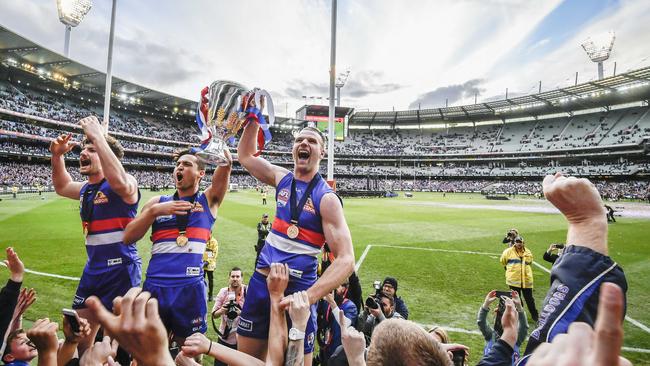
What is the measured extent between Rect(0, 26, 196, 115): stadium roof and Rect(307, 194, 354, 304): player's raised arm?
5407cm

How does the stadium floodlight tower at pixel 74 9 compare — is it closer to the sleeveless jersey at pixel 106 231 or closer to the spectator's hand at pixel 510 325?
the sleeveless jersey at pixel 106 231

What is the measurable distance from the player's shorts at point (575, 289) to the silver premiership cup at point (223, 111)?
2.77 meters

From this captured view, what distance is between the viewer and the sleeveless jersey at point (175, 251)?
280 cm

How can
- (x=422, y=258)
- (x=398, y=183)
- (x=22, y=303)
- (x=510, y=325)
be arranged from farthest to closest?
(x=398, y=183), (x=422, y=258), (x=22, y=303), (x=510, y=325)

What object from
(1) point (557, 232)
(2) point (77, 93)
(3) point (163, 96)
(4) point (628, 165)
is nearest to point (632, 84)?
(4) point (628, 165)

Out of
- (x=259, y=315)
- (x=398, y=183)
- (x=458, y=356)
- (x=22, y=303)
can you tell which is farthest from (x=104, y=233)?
(x=398, y=183)

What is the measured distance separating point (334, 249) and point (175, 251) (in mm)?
1554

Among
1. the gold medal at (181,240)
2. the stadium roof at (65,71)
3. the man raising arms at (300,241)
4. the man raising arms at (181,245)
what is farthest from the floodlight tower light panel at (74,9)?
the man raising arms at (300,241)

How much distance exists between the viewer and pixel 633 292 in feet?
26.5

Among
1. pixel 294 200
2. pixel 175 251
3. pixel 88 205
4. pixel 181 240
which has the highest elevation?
pixel 294 200

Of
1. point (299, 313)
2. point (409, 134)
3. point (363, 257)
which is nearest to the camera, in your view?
point (299, 313)

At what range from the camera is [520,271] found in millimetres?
6629

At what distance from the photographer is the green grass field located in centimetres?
636

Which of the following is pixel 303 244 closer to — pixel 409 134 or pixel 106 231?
pixel 106 231
